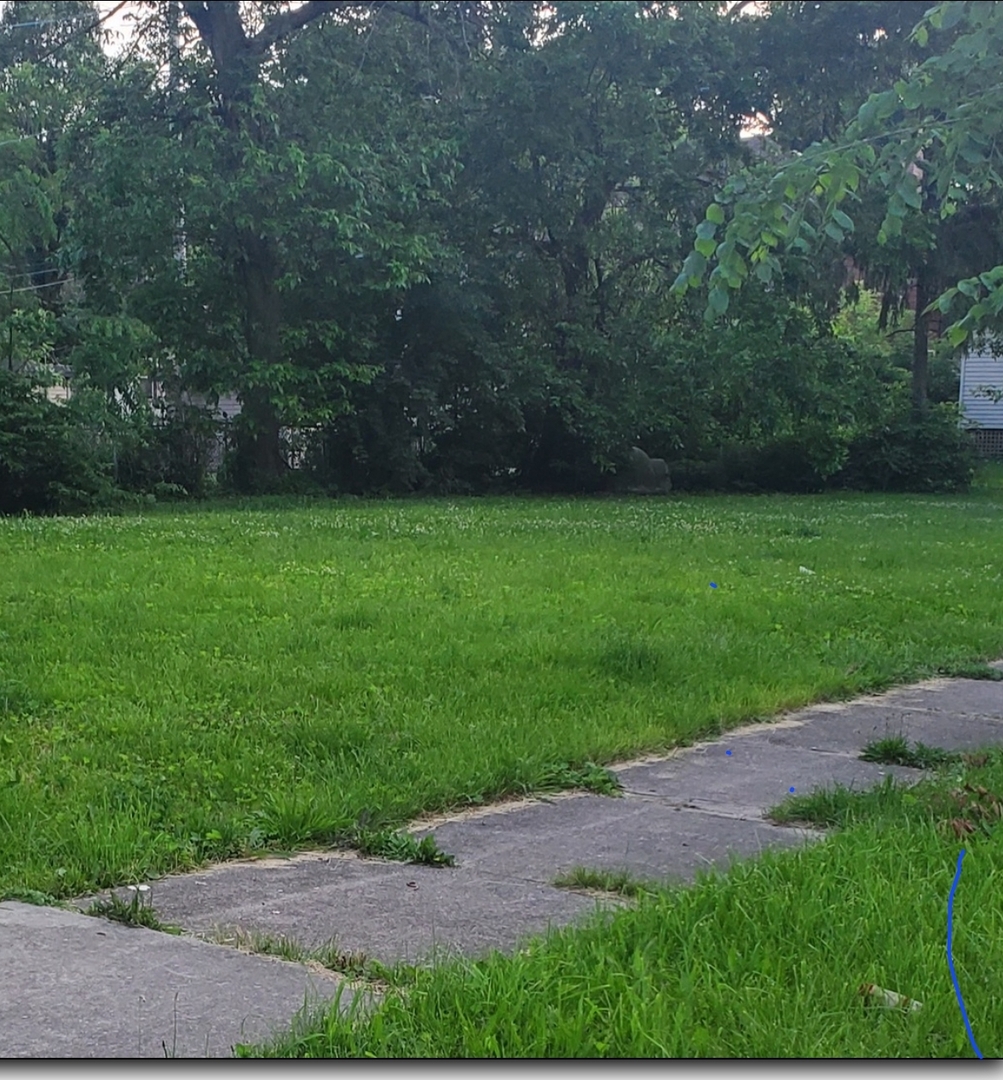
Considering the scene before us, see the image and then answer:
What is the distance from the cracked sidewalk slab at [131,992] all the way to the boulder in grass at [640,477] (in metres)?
22.2

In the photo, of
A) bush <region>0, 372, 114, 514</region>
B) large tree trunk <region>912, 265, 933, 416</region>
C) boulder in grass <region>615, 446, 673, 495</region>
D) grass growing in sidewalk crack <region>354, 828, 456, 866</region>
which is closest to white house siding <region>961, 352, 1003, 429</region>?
large tree trunk <region>912, 265, 933, 416</region>

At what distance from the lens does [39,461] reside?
18391mm

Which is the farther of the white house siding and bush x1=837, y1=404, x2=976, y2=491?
the white house siding

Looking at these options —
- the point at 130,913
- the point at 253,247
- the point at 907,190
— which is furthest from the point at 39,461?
the point at 130,913

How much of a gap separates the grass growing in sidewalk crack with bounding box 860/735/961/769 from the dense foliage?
1469 centimetres

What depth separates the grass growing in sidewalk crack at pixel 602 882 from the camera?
12.6 ft

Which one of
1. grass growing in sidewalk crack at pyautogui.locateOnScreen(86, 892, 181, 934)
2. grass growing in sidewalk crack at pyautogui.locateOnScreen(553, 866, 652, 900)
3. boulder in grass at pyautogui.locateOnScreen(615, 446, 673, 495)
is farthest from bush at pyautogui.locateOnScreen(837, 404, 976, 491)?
grass growing in sidewalk crack at pyautogui.locateOnScreen(86, 892, 181, 934)

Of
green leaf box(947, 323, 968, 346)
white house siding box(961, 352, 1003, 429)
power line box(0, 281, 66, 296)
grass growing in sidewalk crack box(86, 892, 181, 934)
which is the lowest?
grass growing in sidewalk crack box(86, 892, 181, 934)

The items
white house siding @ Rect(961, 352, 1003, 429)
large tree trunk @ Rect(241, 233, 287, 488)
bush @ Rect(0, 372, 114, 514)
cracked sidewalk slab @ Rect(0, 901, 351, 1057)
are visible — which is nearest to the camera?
cracked sidewalk slab @ Rect(0, 901, 351, 1057)

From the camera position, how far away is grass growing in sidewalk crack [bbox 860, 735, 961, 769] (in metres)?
5.57

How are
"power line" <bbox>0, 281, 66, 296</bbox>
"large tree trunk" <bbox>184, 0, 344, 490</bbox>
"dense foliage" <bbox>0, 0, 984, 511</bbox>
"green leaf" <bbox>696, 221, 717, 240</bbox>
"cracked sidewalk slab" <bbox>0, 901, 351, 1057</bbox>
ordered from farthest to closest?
"power line" <bbox>0, 281, 66, 296</bbox> → "large tree trunk" <bbox>184, 0, 344, 490</bbox> → "dense foliage" <bbox>0, 0, 984, 511</bbox> → "green leaf" <bbox>696, 221, 717, 240</bbox> → "cracked sidewalk slab" <bbox>0, 901, 351, 1057</bbox>

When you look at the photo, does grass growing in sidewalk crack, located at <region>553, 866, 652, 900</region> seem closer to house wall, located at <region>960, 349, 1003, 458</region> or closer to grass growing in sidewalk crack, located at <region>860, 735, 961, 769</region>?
grass growing in sidewalk crack, located at <region>860, 735, 961, 769</region>

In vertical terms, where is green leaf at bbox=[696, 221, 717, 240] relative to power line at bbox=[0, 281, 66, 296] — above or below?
below

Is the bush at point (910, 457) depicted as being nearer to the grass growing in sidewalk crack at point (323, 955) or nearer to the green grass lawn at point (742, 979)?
the green grass lawn at point (742, 979)
